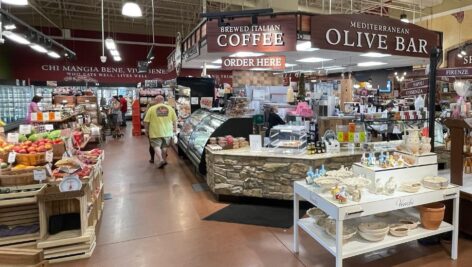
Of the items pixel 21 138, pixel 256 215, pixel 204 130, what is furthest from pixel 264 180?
pixel 21 138

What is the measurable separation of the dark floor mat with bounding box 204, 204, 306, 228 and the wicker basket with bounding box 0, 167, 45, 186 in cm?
218

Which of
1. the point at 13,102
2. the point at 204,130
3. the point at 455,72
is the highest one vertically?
the point at 455,72

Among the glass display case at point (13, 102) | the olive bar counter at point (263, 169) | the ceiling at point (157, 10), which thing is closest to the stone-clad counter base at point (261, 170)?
the olive bar counter at point (263, 169)

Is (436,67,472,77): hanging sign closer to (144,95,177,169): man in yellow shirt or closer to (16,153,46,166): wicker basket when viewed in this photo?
(144,95,177,169): man in yellow shirt

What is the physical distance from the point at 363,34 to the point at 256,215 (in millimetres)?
3825

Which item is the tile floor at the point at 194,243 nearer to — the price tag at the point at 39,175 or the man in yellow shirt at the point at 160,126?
the price tag at the point at 39,175

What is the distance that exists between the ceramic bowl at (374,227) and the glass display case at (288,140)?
6.12ft

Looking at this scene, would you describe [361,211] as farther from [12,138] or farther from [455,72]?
[455,72]

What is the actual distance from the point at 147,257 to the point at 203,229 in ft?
2.86

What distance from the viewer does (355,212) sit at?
277cm

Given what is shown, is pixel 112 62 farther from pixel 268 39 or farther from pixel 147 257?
pixel 147 257

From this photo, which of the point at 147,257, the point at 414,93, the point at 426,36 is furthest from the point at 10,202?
the point at 426,36

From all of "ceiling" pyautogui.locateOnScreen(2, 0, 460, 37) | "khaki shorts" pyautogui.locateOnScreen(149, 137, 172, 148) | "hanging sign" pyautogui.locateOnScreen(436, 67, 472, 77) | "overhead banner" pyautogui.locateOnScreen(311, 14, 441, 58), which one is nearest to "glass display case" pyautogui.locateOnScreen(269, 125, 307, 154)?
"overhead banner" pyautogui.locateOnScreen(311, 14, 441, 58)

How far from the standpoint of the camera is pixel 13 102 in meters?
14.1
